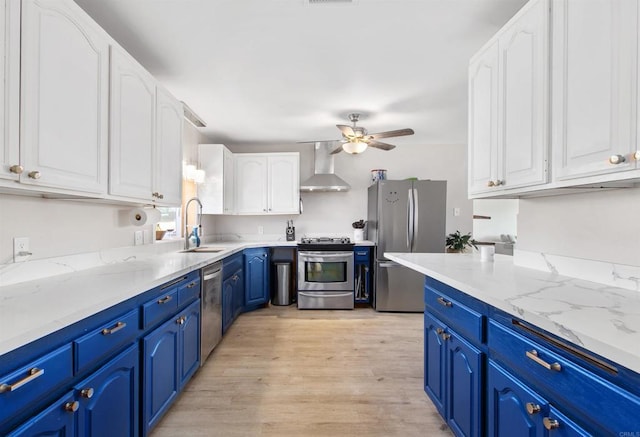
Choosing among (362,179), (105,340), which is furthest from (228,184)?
(105,340)

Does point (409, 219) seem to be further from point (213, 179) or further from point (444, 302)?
point (213, 179)

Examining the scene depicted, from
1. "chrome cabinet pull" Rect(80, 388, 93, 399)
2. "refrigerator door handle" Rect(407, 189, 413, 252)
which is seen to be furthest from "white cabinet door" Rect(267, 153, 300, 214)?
"chrome cabinet pull" Rect(80, 388, 93, 399)

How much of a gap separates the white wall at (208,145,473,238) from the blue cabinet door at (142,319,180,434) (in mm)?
2941

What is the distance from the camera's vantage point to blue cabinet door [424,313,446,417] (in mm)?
1564

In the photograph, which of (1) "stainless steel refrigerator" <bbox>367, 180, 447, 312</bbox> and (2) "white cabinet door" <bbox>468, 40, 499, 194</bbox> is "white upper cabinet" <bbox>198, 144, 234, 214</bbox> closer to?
(1) "stainless steel refrigerator" <bbox>367, 180, 447, 312</bbox>

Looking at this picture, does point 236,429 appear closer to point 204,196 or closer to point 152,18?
point 152,18

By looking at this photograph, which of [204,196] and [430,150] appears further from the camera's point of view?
[430,150]

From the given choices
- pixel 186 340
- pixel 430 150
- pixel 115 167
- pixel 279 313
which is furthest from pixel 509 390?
pixel 430 150

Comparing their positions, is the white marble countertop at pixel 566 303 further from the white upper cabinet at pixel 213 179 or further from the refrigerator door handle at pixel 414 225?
the white upper cabinet at pixel 213 179

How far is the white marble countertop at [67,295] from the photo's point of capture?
81 centimetres

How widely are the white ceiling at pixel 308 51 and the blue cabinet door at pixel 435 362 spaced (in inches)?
73.6

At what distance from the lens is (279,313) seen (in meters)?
3.64

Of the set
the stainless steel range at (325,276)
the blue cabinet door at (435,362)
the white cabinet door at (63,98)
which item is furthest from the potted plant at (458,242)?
the white cabinet door at (63,98)

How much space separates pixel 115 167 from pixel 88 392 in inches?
45.3
